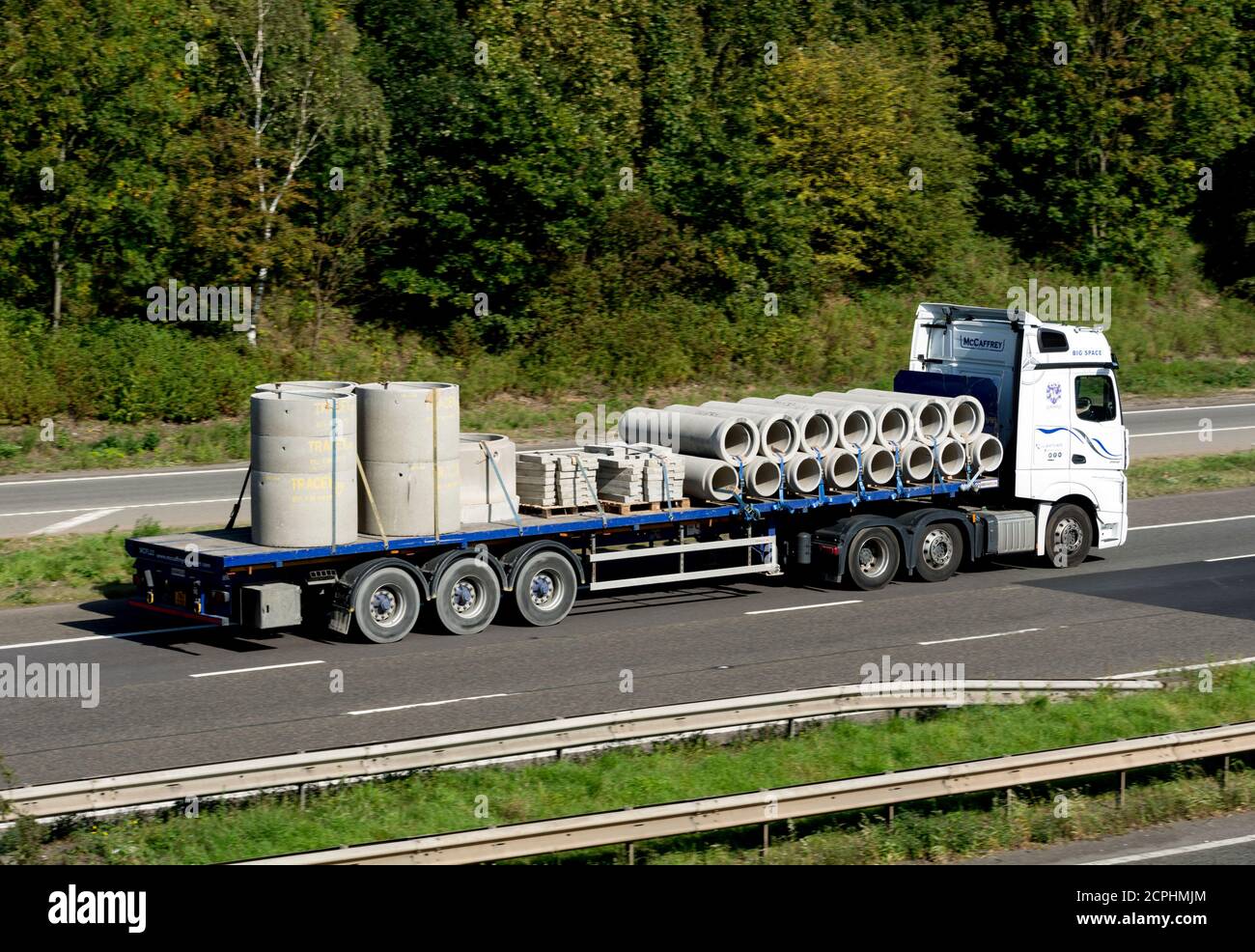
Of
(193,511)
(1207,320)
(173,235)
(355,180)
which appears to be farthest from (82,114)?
(1207,320)

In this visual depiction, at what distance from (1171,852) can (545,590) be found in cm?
920

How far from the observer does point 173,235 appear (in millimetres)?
35219

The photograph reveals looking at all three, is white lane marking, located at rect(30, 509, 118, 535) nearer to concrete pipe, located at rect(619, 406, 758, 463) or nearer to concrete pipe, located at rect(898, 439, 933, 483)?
concrete pipe, located at rect(619, 406, 758, 463)

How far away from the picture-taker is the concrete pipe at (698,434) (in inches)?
790

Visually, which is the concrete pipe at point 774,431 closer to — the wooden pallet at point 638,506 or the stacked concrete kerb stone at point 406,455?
the wooden pallet at point 638,506

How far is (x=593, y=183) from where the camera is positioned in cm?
3841

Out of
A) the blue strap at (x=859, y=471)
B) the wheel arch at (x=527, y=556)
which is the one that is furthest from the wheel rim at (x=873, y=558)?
the wheel arch at (x=527, y=556)

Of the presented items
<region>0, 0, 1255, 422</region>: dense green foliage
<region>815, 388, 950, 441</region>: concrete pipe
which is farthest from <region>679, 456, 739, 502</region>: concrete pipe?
<region>0, 0, 1255, 422</region>: dense green foliage

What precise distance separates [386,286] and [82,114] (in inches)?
337

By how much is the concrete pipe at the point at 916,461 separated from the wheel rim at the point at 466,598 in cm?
640

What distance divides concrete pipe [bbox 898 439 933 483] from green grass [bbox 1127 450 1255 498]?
9.79 metres

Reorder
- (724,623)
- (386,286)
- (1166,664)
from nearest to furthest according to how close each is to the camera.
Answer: (1166,664) < (724,623) < (386,286)

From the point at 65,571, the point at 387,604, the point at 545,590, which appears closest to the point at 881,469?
the point at 545,590

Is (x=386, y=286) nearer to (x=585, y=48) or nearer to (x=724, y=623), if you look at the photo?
(x=585, y=48)
